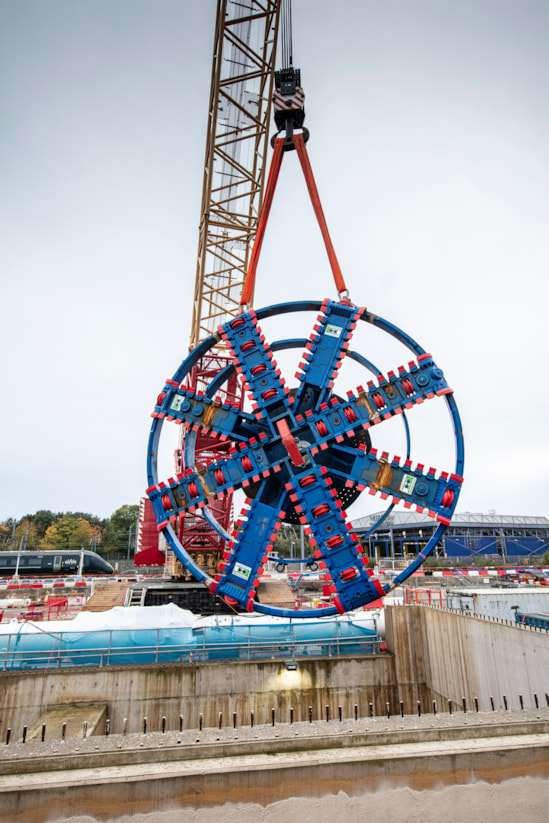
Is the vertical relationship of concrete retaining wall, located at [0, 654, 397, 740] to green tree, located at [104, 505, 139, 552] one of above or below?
below

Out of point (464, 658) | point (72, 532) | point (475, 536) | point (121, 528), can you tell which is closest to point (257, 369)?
point (464, 658)

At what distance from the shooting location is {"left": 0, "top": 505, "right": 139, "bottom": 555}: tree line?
11325cm

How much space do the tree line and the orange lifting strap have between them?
10172 cm

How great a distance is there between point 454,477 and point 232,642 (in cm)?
1028

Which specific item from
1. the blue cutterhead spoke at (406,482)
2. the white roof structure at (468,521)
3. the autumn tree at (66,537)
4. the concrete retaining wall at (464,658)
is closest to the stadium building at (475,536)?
the white roof structure at (468,521)

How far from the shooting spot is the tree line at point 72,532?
11325cm

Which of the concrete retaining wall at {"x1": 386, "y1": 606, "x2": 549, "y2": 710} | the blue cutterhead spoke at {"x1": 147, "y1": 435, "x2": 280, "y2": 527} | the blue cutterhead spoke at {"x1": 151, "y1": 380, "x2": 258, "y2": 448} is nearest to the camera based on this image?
the concrete retaining wall at {"x1": 386, "y1": 606, "x2": 549, "y2": 710}

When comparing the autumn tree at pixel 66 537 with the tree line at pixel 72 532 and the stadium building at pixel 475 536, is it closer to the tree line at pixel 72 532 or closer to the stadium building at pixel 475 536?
the tree line at pixel 72 532

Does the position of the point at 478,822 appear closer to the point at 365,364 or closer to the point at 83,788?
the point at 83,788

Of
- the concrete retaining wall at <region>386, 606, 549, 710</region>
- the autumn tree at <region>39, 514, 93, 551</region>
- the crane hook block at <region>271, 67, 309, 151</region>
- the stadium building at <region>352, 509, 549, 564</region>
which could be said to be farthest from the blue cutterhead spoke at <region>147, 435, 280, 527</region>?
the autumn tree at <region>39, 514, 93, 551</region>

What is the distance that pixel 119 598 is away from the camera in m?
30.3

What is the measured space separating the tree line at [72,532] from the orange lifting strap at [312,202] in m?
102

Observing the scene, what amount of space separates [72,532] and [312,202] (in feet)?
368

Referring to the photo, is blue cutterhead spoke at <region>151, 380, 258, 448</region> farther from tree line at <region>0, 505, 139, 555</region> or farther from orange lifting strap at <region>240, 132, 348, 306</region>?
tree line at <region>0, 505, 139, 555</region>
